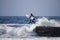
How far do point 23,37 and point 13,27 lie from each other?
0.23 m

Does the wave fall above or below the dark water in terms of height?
below

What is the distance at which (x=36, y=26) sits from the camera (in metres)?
1.90

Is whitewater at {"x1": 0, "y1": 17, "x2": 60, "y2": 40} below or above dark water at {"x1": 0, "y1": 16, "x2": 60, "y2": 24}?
below

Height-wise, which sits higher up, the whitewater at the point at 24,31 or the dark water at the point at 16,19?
→ the dark water at the point at 16,19

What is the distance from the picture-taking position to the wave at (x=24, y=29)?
1896 millimetres

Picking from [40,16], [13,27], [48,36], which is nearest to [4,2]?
[13,27]

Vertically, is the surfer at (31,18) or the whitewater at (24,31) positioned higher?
the surfer at (31,18)

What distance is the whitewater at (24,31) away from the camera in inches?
74.6

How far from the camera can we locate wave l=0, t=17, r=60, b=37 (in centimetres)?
190

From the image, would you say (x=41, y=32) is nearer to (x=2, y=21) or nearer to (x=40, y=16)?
(x=40, y=16)

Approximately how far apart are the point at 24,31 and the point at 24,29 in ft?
0.10

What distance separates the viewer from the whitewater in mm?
1895

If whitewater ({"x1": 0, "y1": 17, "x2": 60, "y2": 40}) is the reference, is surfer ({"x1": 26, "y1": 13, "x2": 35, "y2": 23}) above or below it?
above

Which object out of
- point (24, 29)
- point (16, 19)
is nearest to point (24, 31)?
point (24, 29)
